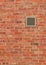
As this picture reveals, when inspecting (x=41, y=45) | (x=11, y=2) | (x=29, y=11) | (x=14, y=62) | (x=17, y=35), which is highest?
(x=11, y=2)

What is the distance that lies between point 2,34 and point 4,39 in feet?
0.46

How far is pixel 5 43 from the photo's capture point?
3906 millimetres

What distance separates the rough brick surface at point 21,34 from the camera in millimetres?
3836

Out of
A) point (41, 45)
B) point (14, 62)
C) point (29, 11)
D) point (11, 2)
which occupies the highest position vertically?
point (11, 2)

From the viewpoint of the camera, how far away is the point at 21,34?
3.87 meters

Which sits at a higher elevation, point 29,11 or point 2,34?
Result: point 29,11

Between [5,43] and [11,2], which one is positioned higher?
[11,2]

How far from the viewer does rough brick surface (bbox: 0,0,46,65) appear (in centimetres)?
384

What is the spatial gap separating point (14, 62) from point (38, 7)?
1.54 metres

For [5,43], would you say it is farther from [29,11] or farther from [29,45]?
[29,11]

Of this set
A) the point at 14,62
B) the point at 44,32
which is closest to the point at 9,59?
the point at 14,62

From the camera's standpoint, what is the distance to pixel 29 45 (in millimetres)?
3848

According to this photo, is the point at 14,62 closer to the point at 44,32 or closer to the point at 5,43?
the point at 5,43

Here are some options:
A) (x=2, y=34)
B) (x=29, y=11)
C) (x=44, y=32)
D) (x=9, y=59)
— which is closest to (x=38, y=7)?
(x=29, y=11)
